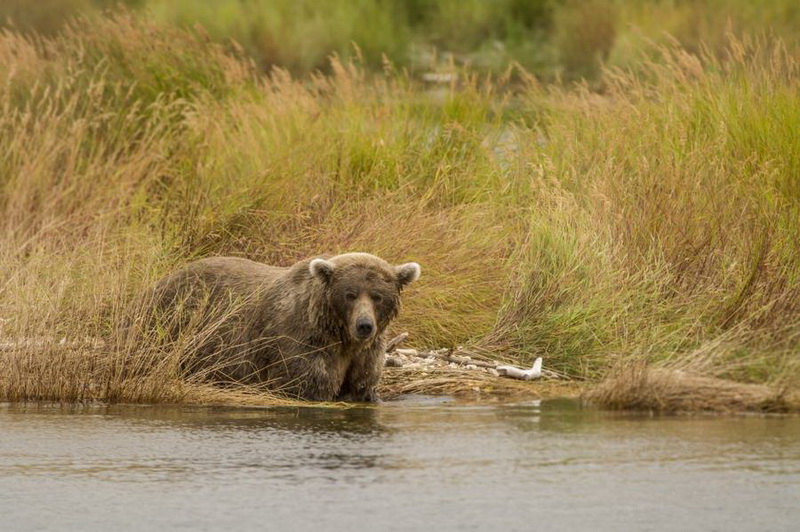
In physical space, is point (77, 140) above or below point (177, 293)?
above

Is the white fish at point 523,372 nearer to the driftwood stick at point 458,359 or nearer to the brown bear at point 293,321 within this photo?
the driftwood stick at point 458,359

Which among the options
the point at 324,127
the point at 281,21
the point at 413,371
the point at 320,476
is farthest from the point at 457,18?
the point at 320,476

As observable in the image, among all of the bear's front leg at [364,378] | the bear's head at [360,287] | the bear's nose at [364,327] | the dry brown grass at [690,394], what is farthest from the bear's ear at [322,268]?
the dry brown grass at [690,394]

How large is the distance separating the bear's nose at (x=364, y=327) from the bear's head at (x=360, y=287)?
0.04m

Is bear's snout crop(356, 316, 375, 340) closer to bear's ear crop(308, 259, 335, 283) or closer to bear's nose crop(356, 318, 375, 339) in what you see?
bear's nose crop(356, 318, 375, 339)

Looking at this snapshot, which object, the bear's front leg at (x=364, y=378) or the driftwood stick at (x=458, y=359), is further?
the driftwood stick at (x=458, y=359)

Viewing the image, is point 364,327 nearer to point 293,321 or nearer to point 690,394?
point 293,321

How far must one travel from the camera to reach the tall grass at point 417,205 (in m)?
10.8

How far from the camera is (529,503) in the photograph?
24.6 ft

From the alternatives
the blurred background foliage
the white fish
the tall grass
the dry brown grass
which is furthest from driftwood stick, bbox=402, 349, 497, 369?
the blurred background foliage

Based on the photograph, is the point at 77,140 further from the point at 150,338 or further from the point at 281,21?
the point at 281,21

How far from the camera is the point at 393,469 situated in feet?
27.2

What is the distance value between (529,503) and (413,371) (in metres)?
3.93

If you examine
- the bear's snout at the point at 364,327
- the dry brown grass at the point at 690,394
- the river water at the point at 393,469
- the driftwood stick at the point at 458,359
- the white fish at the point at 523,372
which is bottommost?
the river water at the point at 393,469
